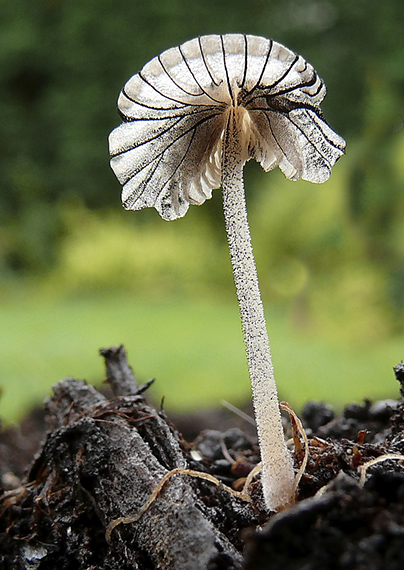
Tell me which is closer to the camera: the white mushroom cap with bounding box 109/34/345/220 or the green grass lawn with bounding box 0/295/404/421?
the white mushroom cap with bounding box 109/34/345/220

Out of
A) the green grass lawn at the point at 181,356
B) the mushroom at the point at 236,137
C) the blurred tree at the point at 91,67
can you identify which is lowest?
the green grass lawn at the point at 181,356

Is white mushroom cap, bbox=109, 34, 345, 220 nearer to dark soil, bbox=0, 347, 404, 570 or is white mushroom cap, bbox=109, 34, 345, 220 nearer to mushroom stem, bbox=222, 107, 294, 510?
mushroom stem, bbox=222, 107, 294, 510

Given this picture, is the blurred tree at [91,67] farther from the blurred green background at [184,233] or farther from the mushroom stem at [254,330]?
the mushroom stem at [254,330]

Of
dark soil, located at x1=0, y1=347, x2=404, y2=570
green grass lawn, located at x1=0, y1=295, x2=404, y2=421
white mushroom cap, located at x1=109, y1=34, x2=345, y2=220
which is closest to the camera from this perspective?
dark soil, located at x1=0, y1=347, x2=404, y2=570

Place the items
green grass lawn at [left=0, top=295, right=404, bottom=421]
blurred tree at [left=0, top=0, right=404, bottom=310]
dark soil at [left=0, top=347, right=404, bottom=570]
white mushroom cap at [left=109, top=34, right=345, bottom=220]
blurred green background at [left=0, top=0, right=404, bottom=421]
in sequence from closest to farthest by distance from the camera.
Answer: dark soil at [left=0, top=347, right=404, bottom=570] → white mushroom cap at [left=109, top=34, right=345, bottom=220] → green grass lawn at [left=0, top=295, right=404, bottom=421] → blurred green background at [left=0, top=0, right=404, bottom=421] → blurred tree at [left=0, top=0, right=404, bottom=310]

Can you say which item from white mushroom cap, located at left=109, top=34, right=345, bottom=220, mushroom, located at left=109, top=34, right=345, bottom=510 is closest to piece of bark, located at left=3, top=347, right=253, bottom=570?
mushroom, located at left=109, top=34, right=345, bottom=510

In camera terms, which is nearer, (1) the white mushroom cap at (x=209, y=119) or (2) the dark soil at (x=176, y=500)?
(2) the dark soil at (x=176, y=500)

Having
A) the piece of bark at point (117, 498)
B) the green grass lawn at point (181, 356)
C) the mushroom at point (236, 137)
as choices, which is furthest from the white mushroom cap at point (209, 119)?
the green grass lawn at point (181, 356)

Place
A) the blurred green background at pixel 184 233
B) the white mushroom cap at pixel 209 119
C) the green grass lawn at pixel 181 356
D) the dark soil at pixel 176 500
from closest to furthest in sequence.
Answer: the dark soil at pixel 176 500, the white mushroom cap at pixel 209 119, the green grass lawn at pixel 181 356, the blurred green background at pixel 184 233

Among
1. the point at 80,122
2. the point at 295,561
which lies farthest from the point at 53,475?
the point at 80,122
